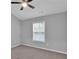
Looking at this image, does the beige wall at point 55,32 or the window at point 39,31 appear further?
the window at point 39,31

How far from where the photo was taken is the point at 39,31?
680 centimetres

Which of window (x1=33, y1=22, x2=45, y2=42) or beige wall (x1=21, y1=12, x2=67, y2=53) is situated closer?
beige wall (x1=21, y1=12, x2=67, y2=53)

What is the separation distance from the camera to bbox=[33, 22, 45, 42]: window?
21.2ft

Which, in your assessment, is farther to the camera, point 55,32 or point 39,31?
point 39,31

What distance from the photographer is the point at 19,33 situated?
8.50 metres

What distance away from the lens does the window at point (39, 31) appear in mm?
→ 6473
